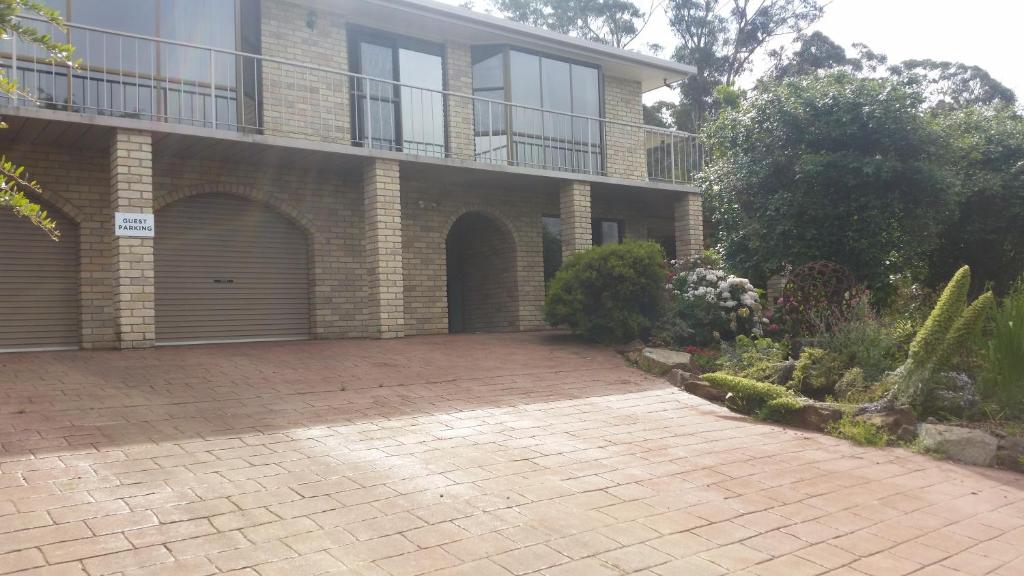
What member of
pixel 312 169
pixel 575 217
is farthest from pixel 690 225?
pixel 312 169

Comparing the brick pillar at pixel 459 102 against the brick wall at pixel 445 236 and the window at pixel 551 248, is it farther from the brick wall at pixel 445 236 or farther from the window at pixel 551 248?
the window at pixel 551 248

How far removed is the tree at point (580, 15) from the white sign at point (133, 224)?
2321 cm

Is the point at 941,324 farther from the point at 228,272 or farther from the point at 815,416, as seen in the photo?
the point at 228,272

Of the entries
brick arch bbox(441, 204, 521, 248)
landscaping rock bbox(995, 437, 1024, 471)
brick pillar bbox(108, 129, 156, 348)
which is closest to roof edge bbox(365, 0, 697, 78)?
brick arch bbox(441, 204, 521, 248)

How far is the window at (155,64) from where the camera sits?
10820 mm

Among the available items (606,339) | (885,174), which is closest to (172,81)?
(606,339)

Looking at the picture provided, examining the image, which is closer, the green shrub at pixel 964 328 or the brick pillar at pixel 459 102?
the green shrub at pixel 964 328

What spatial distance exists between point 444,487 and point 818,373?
497cm

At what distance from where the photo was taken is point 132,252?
394 inches

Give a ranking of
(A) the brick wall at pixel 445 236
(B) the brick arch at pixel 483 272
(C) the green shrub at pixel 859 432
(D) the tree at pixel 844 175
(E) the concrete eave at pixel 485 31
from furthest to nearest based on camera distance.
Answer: (B) the brick arch at pixel 483 272 < (A) the brick wall at pixel 445 236 < (E) the concrete eave at pixel 485 31 < (D) the tree at pixel 844 175 < (C) the green shrub at pixel 859 432

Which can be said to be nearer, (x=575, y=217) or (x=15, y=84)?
(x=15, y=84)

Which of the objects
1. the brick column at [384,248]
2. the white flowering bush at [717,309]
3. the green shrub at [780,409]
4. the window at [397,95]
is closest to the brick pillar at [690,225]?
the white flowering bush at [717,309]

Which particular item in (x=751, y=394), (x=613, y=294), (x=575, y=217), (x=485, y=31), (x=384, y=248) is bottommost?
(x=751, y=394)

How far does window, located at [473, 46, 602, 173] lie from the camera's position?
15195mm
